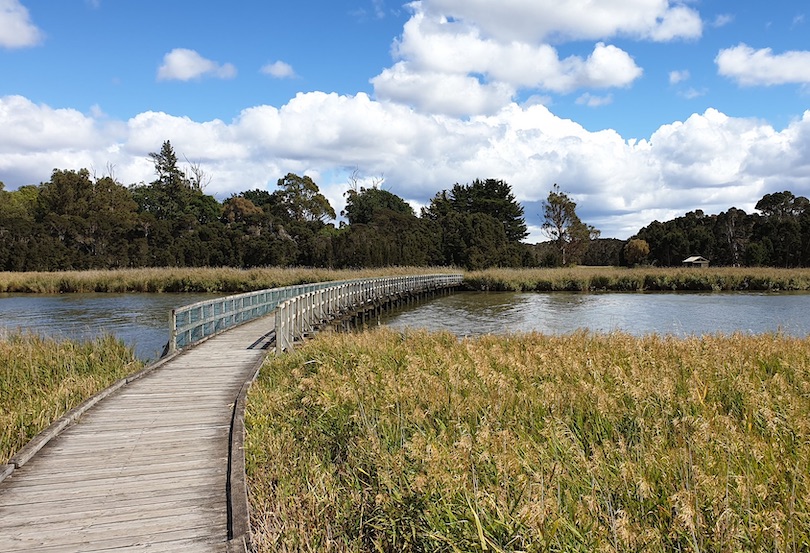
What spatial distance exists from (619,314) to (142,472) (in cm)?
2438

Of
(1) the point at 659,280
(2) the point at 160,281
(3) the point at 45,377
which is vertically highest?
(2) the point at 160,281

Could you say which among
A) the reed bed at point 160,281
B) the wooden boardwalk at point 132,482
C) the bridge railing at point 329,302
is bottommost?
the wooden boardwalk at point 132,482

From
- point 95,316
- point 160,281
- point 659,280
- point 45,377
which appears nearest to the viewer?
point 45,377

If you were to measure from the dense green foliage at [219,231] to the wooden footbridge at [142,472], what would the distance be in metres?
45.4

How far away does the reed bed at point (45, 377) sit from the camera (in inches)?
303

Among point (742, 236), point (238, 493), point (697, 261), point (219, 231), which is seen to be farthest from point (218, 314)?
point (742, 236)

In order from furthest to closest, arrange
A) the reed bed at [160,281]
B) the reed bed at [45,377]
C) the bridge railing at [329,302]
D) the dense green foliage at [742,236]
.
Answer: the dense green foliage at [742,236] < the reed bed at [160,281] < the bridge railing at [329,302] < the reed bed at [45,377]

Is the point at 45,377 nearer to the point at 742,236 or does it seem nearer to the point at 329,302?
the point at 329,302

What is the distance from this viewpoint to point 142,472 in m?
5.81

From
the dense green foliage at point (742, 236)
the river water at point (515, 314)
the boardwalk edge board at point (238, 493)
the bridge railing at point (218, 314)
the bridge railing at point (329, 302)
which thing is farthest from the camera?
the dense green foliage at point (742, 236)

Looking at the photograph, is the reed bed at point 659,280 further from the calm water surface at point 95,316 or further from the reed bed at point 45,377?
the reed bed at point 45,377

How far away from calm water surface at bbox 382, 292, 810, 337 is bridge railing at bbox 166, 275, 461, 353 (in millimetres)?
4847

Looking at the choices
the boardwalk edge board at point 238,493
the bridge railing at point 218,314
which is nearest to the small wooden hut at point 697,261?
the bridge railing at point 218,314

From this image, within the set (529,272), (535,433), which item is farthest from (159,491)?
Result: (529,272)
